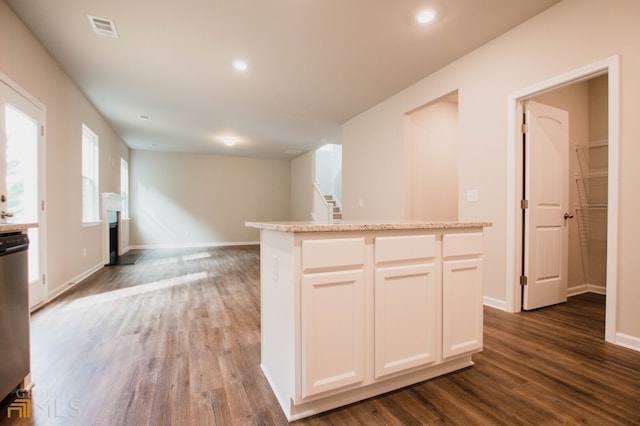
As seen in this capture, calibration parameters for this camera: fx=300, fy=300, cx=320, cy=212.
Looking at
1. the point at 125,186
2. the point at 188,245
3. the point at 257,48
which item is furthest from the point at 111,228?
the point at 257,48

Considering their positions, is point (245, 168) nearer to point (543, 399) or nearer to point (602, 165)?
point (602, 165)

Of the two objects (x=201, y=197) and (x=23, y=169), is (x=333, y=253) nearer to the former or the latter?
(x=23, y=169)

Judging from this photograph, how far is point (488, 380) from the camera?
5.68 feet

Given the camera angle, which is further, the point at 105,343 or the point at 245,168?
the point at 245,168

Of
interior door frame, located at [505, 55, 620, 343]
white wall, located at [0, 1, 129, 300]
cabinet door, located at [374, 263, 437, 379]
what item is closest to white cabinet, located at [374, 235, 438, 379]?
cabinet door, located at [374, 263, 437, 379]

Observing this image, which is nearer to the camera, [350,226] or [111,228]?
[350,226]

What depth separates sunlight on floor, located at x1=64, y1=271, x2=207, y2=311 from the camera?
10.6ft

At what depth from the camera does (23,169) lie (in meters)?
2.91

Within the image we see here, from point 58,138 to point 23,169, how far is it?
878 millimetres

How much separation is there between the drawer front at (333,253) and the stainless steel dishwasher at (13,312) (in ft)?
4.49

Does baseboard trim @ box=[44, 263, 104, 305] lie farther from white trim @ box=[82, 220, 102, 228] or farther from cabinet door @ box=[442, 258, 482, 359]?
cabinet door @ box=[442, 258, 482, 359]

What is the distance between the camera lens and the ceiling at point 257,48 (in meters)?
2.54

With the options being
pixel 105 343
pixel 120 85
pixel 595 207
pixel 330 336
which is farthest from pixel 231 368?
pixel 595 207

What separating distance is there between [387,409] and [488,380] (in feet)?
2.26
